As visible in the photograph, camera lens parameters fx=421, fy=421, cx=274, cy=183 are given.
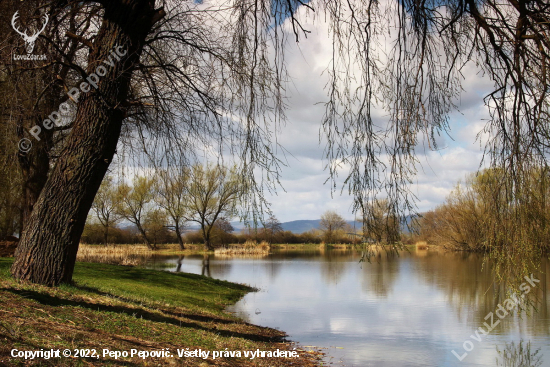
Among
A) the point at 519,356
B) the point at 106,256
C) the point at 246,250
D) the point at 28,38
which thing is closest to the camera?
the point at 28,38

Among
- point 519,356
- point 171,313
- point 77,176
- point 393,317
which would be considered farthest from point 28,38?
point 393,317

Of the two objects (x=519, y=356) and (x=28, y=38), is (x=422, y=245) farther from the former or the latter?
(x=28, y=38)

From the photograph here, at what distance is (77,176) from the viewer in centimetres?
614

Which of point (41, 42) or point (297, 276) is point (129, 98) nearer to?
point (41, 42)

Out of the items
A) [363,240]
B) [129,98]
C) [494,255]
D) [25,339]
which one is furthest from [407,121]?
[129,98]

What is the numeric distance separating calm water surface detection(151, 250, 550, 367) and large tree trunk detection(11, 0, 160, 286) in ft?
13.4

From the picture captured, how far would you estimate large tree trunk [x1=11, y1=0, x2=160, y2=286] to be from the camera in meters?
5.99

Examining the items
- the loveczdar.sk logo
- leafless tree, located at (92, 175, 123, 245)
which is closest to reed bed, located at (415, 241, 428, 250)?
leafless tree, located at (92, 175, 123, 245)

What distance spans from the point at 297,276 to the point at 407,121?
1716cm

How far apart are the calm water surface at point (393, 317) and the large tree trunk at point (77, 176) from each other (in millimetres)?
4087

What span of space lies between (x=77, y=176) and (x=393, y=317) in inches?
327

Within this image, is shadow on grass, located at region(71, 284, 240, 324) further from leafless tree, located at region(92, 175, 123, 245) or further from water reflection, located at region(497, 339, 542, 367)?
leafless tree, located at region(92, 175, 123, 245)

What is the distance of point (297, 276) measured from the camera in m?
19.5

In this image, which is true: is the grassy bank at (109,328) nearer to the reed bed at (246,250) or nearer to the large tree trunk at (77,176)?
the large tree trunk at (77,176)
